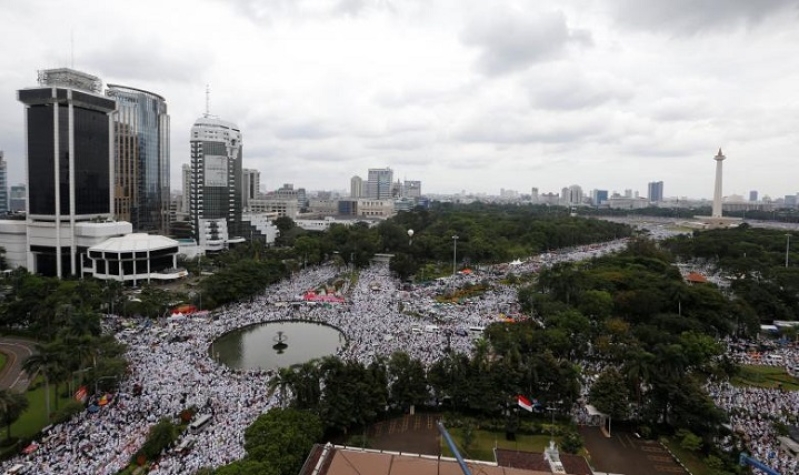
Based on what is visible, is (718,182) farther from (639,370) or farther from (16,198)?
(16,198)

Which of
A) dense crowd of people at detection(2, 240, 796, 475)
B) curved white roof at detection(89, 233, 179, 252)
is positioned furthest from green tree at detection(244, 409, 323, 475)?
curved white roof at detection(89, 233, 179, 252)

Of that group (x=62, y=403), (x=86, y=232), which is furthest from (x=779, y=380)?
(x=86, y=232)

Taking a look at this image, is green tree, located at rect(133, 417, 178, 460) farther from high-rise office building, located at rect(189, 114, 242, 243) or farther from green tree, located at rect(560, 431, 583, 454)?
high-rise office building, located at rect(189, 114, 242, 243)

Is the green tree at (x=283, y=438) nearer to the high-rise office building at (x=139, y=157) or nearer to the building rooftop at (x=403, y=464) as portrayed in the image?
the building rooftop at (x=403, y=464)

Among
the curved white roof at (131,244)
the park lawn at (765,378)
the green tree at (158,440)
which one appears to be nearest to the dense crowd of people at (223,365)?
the green tree at (158,440)

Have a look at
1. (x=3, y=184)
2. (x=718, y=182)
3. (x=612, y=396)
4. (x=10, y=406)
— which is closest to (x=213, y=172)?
(x=10, y=406)
